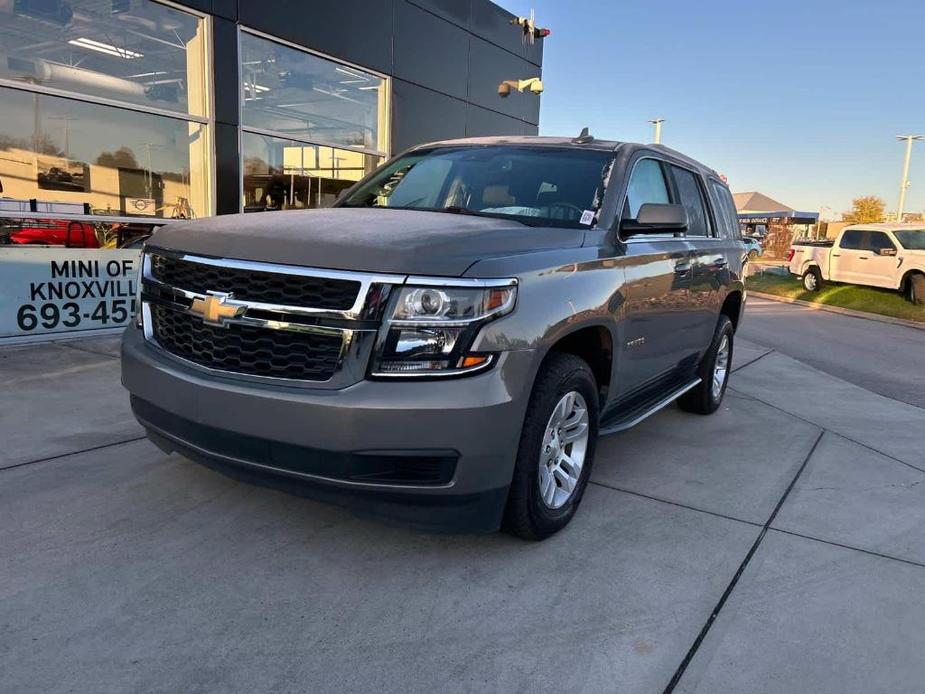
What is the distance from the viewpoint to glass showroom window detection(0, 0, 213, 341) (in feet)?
23.6

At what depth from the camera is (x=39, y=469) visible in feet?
12.9

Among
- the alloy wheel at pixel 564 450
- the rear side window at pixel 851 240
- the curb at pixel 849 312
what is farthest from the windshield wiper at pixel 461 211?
the rear side window at pixel 851 240

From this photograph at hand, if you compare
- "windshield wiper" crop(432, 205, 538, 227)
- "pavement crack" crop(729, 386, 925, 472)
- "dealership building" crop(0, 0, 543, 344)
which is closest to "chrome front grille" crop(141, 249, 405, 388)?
"windshield wiper" crop(432, 205, 538, 227)

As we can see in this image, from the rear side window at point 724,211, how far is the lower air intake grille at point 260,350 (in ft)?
14.0

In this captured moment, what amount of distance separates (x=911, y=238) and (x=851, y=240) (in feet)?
5.24

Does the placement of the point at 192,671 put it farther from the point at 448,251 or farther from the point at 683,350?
the point at 683,350

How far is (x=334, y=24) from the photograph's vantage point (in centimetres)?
1018

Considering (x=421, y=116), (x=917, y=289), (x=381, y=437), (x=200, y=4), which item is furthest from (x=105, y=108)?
(x=917, y=289)

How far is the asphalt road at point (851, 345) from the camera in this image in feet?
27.6

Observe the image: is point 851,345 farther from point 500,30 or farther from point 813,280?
point 813,280

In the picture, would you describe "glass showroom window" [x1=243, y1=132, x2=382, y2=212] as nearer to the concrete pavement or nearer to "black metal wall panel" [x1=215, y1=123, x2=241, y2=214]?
"black metal wall panel" [x1=215, y1=123, x2=241, y2=214]

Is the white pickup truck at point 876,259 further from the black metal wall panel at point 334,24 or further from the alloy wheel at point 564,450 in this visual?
the alloy wheel at point 564,450

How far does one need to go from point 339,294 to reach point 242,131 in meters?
7.42

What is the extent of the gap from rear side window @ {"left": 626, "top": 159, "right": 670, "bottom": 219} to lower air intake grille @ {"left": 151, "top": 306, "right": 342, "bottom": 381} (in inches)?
83.6
